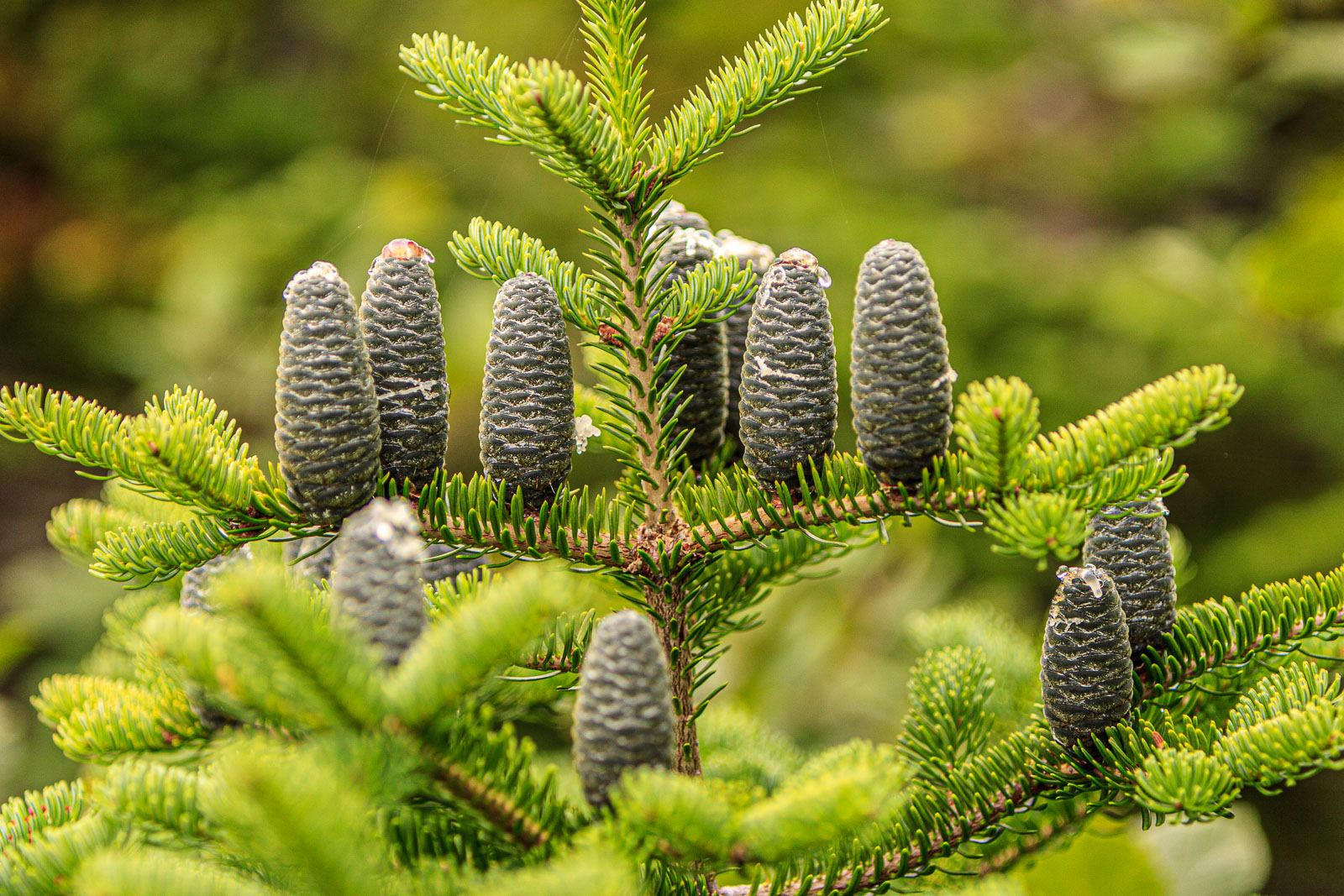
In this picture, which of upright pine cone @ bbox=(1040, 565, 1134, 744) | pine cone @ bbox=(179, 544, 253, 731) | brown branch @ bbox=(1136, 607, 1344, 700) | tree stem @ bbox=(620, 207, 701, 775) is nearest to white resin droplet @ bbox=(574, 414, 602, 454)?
tree stem @ bbox=(620, 207, 701, 775)

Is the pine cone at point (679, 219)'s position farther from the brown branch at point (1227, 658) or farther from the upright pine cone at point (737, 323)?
the brown branch at point (1227, 658)

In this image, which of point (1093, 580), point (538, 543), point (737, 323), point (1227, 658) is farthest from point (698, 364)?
point (1227, 658)

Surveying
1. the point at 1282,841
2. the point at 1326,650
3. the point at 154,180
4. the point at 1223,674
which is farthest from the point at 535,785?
the point at 154,180

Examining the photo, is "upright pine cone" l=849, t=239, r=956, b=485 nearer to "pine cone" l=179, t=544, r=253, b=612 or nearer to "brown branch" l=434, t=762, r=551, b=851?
"brown branch" l=434, t=762, r=551, b=851

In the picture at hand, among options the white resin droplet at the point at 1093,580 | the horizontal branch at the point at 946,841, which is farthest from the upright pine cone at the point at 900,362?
the horizontal branch at the point at 946,841

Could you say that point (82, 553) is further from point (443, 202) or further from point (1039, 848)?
point (443, 202)

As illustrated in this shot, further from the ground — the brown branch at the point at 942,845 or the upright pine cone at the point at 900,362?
the upright pine cone at the point at 900,362
